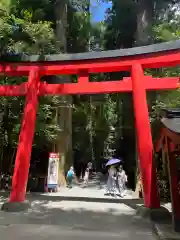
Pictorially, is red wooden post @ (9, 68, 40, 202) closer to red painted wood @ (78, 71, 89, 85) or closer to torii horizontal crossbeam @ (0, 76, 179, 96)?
torii horizontal crossbeam @ (0, 76, 179, 96)

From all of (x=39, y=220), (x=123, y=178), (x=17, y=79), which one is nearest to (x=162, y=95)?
(x=123, y=178)

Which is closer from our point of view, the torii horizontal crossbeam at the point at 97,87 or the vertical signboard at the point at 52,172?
the torii horizontal crossbeam at the point at 97,87

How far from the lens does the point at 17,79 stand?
41.5 ft

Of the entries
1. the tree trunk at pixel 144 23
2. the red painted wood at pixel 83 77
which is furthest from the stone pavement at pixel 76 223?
the tree trunk at pixel 144 23

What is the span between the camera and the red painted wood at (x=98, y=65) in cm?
905

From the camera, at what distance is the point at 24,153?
9.27 m

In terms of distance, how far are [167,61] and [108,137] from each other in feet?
54.0

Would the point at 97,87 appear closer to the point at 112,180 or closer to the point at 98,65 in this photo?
the point at 98,65

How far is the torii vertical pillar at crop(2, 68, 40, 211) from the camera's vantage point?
29.4 feet

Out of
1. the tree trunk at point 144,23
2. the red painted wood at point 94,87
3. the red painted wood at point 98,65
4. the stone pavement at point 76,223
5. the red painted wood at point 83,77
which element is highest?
the tree trunk at point 144,23

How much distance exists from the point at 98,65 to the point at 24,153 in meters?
3.40

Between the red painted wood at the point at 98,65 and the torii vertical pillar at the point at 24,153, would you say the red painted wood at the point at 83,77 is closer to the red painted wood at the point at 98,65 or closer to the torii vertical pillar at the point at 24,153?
the red painted wood at the point at 98,65

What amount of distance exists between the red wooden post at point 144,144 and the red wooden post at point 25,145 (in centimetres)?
305

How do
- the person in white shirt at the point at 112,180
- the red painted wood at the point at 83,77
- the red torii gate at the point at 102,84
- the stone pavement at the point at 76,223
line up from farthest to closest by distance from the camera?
1. the person in white shirt at the point at 112,180
2. the red painted wood at the point at 83,77
3. the red torii gate at the point at 102,84
4. the stone pavement at the point at 76,223
